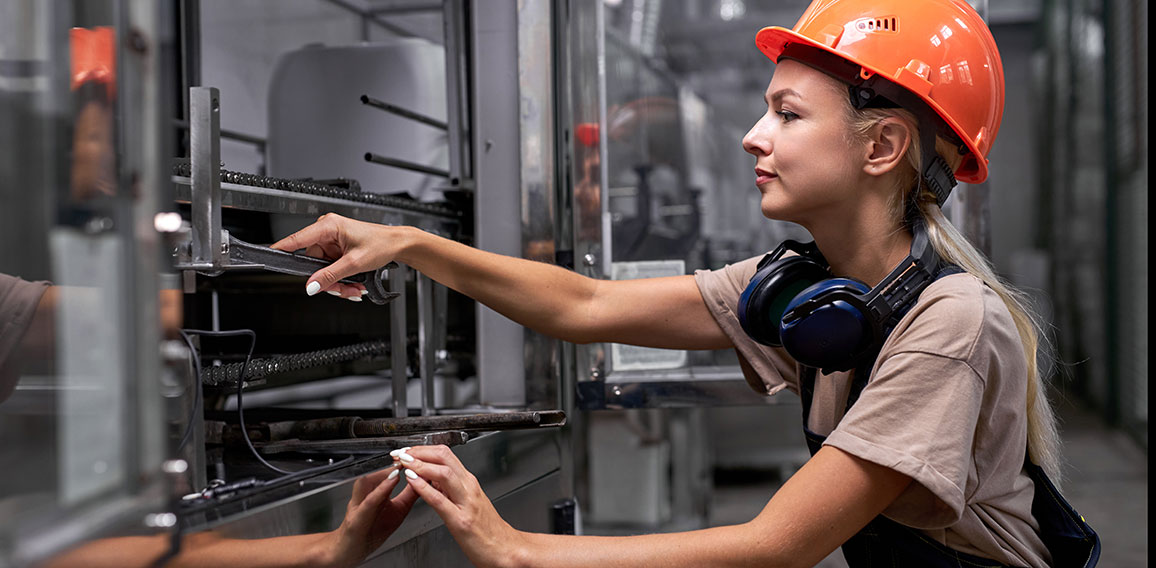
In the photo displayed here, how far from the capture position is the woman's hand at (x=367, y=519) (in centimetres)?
93

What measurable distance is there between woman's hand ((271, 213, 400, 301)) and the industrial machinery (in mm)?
27

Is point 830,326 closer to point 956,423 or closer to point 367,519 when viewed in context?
point 956,423

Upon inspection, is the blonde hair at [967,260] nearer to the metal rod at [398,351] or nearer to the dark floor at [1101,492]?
the metal rod at [398,351]

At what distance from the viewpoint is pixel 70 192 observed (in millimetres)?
528

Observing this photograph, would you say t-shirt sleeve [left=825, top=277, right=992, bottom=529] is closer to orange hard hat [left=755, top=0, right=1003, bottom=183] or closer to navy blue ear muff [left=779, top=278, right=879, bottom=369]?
navy blue ear muff [left=779, top=278, right=879, bottom=369]

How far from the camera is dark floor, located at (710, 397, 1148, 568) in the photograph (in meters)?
4.41

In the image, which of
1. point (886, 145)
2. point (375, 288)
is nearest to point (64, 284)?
point (375, 288)

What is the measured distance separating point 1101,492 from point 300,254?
5.59 metres

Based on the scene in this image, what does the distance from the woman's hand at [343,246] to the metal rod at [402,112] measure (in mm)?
469

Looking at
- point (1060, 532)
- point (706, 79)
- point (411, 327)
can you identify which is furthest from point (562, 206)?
point (706, 79)

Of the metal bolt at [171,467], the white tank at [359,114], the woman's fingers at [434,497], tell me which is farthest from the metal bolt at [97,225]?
the white tank at [359,114]

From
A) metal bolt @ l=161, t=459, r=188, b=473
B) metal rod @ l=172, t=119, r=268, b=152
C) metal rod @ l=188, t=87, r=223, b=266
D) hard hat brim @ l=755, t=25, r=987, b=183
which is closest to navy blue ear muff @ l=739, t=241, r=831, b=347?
hard hat brim @ l=755, t=25, r=987, b=183

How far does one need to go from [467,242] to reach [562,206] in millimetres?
207

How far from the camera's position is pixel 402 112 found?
5.43ft
